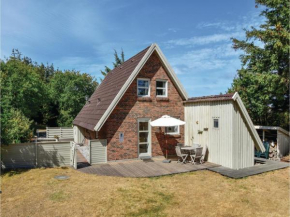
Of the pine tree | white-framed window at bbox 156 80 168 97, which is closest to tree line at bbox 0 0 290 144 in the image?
the pine tree

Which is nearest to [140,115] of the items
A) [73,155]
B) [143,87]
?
[143,87]

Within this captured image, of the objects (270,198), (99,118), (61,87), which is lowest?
(270,198)

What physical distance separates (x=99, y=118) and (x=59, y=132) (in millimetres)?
16044

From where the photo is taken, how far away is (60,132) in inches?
1006

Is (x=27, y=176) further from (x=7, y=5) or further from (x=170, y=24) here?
(x=170, y=24)

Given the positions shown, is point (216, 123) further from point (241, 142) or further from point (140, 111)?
point (140, 111)

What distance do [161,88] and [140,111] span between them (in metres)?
2.49

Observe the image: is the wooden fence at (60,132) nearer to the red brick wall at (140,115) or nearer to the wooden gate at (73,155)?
A: the wooden gate at (73,155)

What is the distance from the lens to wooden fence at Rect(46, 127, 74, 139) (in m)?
25.0

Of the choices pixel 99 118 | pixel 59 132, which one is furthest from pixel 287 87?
pixel 59 132

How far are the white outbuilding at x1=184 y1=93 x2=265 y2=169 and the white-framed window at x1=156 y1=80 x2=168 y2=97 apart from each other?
8.76 feet

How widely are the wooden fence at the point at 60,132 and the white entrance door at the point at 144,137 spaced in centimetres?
1546

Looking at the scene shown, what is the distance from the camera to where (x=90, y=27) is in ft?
46.2

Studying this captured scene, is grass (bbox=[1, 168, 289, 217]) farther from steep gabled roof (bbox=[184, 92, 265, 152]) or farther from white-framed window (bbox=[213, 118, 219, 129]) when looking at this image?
white-framed window (bbox=[213, 118, 219, 129])
